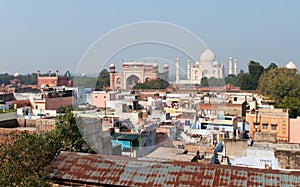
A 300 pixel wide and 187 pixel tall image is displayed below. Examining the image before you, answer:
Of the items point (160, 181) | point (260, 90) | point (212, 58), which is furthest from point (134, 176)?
point (260, 90)

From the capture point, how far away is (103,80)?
402 cm

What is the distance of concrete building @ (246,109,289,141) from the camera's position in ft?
44.6

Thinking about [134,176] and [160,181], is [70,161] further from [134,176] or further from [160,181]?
[160,181]

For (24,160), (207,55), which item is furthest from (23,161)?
(207,55)

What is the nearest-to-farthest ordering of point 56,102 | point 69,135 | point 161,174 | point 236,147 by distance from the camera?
point 161,174, point 69,135, point 236,147, point 56,102

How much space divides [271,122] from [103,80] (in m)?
11.5

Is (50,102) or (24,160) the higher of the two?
(50,102)

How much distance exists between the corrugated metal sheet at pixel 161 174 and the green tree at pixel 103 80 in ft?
4.39

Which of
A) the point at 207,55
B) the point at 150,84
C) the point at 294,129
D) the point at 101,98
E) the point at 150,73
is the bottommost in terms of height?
the point at 294,129

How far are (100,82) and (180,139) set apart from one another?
1175 mm

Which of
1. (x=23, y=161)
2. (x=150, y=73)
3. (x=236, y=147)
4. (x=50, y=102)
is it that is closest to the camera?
(x=150, y=73)

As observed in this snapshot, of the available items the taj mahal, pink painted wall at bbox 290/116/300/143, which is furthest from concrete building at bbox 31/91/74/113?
the taj mahal

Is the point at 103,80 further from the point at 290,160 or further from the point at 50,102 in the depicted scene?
the point at 50,102

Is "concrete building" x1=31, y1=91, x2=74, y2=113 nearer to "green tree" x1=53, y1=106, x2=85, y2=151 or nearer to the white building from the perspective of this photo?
"green tree" x1=53, y1=106, x2=85, y2=151
